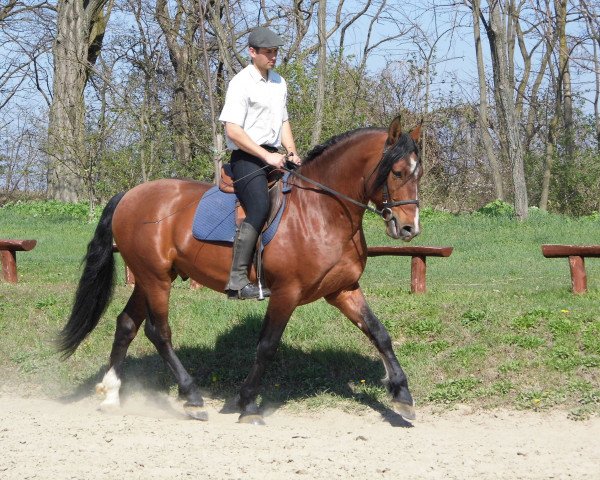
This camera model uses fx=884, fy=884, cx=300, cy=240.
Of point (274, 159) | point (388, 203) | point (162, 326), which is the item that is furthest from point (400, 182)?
point (162, 326)

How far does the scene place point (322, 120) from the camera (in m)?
21.3

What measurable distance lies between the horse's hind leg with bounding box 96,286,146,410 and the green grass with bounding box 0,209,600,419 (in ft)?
2.38

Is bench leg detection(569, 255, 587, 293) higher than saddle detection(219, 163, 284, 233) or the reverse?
the reverse

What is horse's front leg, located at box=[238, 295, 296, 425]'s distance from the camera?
714cm

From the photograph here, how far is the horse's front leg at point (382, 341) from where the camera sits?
7.05 m

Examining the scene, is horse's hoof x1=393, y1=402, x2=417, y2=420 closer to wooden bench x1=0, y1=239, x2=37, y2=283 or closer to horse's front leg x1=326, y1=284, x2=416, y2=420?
horse's front leg x1=326, y1=284, x2=416, y2=420

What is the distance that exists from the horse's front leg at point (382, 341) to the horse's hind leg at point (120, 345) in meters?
1.95

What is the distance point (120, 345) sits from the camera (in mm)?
8188

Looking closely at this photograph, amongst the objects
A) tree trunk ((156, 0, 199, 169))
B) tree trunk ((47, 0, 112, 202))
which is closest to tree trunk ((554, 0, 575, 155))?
tree trunk ((156, 0, 199, 169))

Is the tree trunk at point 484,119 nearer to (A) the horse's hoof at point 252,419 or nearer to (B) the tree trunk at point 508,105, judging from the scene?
(B) the tree trunk at point 508,105

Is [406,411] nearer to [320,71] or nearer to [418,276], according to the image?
[418,276]

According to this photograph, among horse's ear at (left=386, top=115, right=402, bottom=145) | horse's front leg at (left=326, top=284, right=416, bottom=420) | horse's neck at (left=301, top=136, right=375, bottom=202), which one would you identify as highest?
horse's ear at (left=386, top=115, right=402, bottom=145)

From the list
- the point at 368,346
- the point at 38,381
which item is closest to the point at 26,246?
the point at 38,381

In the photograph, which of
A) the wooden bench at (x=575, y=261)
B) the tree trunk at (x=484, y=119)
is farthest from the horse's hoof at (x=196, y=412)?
the tree trunk at (x=484, y=119)
